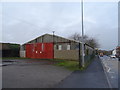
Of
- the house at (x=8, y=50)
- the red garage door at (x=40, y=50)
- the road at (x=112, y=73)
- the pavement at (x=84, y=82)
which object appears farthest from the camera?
the house at (x=8, y=50)


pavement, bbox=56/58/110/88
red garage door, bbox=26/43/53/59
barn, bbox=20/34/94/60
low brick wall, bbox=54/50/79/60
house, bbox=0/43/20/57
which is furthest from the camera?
house, bbox=0/43/20/57

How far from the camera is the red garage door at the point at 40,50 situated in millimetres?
29686

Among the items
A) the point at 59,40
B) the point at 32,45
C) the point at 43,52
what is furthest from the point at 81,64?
the point at 32,45

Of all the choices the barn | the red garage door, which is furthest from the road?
the red garage door

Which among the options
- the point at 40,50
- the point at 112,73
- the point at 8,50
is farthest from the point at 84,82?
the point at 8,50

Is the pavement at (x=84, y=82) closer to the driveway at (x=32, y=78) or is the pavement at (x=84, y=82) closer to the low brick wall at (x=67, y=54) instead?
the driveway at (x=32, y=78)

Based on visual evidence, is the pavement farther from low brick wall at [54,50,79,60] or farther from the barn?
low brick wall at [54,50,79,60]

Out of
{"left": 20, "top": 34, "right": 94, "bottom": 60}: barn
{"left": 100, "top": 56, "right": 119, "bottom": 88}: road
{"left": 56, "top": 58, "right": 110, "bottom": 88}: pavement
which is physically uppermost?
{"left": 20, "top": 34, "right": 94, "bottom": 60}: barn

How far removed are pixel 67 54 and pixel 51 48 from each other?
170 inches

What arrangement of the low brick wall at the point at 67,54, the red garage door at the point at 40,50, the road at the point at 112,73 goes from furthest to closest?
the red garage door at the point at 40,50
the low brick wall at the point at 67,54
the road at the point at 112,73

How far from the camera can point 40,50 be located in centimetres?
3106

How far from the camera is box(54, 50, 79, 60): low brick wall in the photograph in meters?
25.6

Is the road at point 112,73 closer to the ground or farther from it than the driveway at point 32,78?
closer to the ground

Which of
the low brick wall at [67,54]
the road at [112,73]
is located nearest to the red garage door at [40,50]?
the low brick wall at [67,54]
